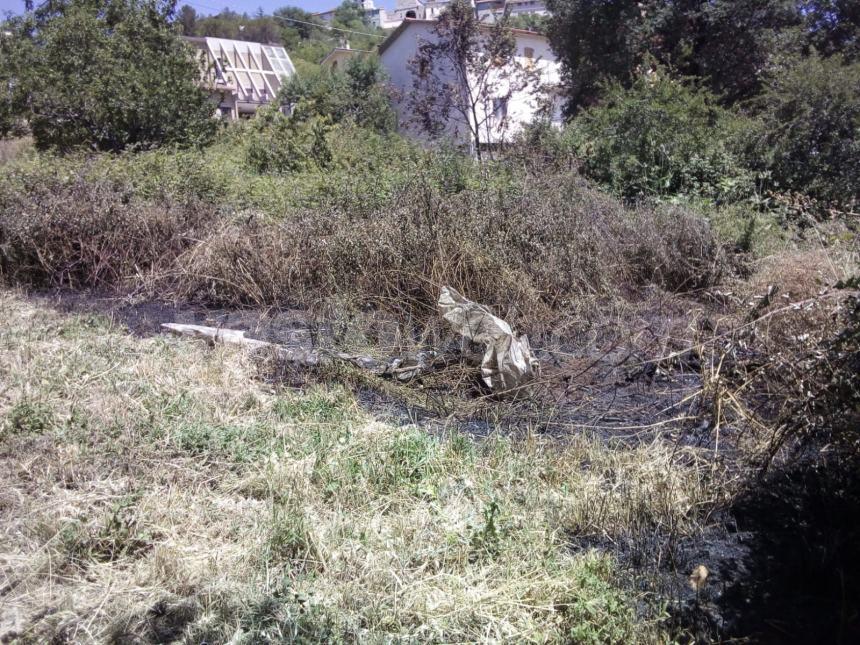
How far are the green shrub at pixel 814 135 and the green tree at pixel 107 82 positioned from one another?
438 inches

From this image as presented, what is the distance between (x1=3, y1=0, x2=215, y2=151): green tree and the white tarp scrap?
10610 millimetres

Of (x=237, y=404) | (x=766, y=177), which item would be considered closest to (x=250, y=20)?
(x=766, y=177)

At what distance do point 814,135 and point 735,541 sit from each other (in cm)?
928

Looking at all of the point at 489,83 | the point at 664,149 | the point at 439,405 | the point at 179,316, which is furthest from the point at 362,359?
the point at 489,83

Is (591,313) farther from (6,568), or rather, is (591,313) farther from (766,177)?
(766,177)

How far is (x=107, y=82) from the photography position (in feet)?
45.0

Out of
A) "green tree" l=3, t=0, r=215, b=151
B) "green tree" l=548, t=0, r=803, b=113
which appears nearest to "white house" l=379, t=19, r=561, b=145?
"green tree" l=548, t=0, r=803, b=113

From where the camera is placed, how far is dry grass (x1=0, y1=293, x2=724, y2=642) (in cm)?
252

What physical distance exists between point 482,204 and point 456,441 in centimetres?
364

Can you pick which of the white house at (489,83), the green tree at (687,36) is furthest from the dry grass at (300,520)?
the green tree at (687,36)

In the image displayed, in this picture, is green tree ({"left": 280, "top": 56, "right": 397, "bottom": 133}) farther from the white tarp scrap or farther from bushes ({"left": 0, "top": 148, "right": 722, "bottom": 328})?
the white tarp scrap

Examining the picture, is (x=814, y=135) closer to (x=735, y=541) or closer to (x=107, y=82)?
(x=735, y=541)

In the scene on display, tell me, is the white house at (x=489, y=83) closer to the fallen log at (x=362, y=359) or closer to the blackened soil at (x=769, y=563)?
the fallen log at (x=362, y=359)

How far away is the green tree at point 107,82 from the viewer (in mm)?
13805
